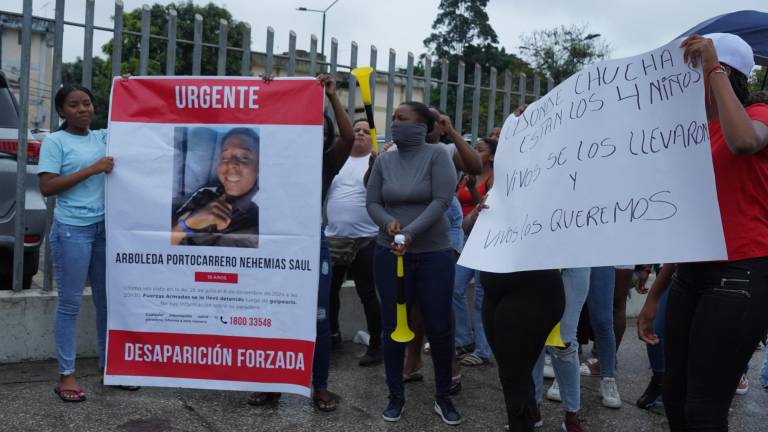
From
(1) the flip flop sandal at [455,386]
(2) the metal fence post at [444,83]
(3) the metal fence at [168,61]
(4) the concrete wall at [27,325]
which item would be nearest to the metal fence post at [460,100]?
(3) the metal fence at [168,61]

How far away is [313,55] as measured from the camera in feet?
19.9

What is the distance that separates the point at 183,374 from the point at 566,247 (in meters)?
2.61

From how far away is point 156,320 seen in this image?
4652 millimetres

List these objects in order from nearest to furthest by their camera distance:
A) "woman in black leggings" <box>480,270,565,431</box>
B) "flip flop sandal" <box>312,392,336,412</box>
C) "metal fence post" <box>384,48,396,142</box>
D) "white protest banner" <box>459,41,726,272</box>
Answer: "white protest banner" <box>459,41,726,272</box>
"woman in black leggings" <box>480,270,565,431</box>
"flip flop sandal" <box>312,392,336,412</box>
"metal fence post" <box>384,48,396,142</box>

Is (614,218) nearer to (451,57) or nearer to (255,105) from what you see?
(255,105)

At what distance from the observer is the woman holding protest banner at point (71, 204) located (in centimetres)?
458

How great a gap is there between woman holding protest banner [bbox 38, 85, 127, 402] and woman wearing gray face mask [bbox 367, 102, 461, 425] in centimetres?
168

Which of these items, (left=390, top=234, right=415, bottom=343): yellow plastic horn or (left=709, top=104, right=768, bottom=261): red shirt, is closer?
(left=709, top=104, right=768, bottom=261): red shirt

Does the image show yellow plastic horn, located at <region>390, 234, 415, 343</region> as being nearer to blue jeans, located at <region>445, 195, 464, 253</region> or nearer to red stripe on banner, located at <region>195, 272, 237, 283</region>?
red stripe on banner, located at <region>195, 272, 237, 283</region>

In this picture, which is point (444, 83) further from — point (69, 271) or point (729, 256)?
point (729, 256)

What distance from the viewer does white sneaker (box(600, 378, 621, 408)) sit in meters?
4.98

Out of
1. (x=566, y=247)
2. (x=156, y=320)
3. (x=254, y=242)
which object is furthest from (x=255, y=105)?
(x=566, y=247)

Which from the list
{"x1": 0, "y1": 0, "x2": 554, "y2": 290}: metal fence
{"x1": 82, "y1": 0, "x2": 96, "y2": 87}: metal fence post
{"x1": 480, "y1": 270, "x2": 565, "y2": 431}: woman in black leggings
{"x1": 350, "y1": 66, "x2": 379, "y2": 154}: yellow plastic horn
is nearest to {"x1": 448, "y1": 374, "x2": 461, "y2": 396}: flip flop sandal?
{"x1": 480, "y1": 270, "x2": 565, "y2": 431}: woman in black leggings

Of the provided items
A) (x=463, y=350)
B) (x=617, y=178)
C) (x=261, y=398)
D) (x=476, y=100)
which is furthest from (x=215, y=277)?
(x=476, y=100)
